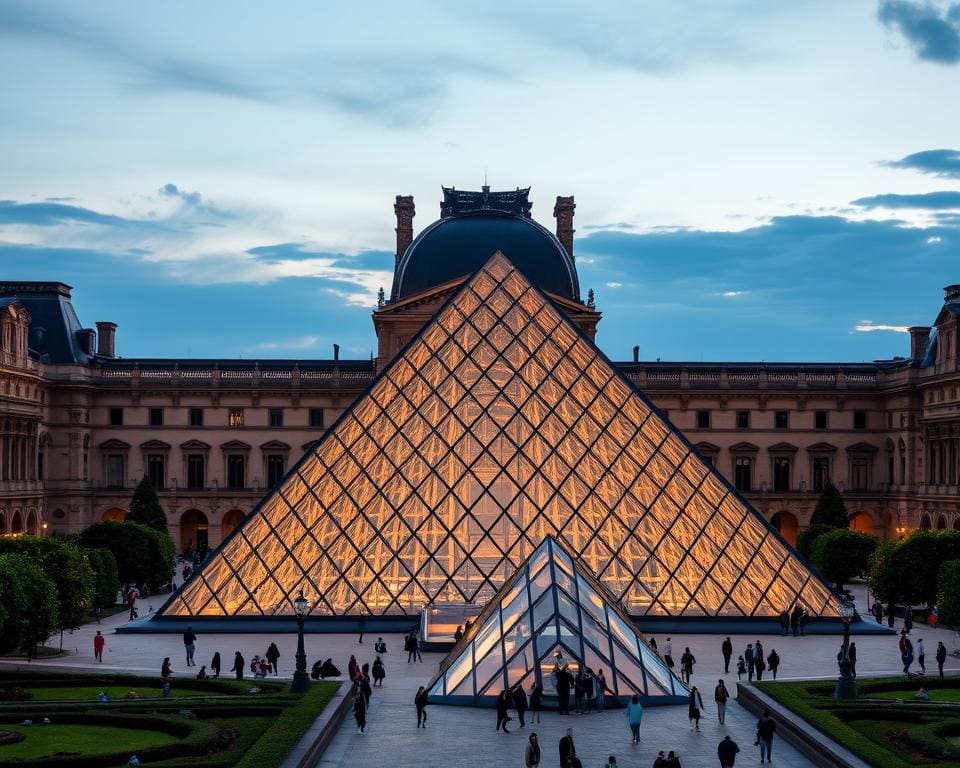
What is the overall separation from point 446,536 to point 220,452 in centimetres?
3890

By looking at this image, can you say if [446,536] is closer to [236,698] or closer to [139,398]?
[236,698]

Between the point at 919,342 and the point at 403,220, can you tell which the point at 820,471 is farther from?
the point at 403,220

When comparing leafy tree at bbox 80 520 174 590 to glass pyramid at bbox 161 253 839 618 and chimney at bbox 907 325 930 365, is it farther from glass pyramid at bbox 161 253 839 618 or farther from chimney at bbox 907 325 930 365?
chimney at bbox 907 325 930 365

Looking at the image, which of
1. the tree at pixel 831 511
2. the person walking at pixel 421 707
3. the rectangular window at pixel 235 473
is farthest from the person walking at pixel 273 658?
the rectangular window at pixel 235 473

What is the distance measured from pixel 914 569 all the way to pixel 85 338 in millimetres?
47552

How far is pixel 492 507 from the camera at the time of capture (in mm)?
38188

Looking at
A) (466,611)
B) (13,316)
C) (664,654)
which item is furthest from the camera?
(13,316)

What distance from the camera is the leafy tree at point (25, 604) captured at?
30203mm

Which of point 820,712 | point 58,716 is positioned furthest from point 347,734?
point 820,712

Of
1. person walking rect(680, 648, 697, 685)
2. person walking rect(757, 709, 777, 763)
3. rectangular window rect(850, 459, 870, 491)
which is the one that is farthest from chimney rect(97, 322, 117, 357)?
person walking rect(757, 709, 777, 763)

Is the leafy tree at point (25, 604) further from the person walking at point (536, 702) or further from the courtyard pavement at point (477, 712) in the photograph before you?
the person walking at point (536, 702)

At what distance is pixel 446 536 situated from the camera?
3700 cm

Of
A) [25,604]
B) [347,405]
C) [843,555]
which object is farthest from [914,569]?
[347,405]

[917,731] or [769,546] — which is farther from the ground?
[769,546]
